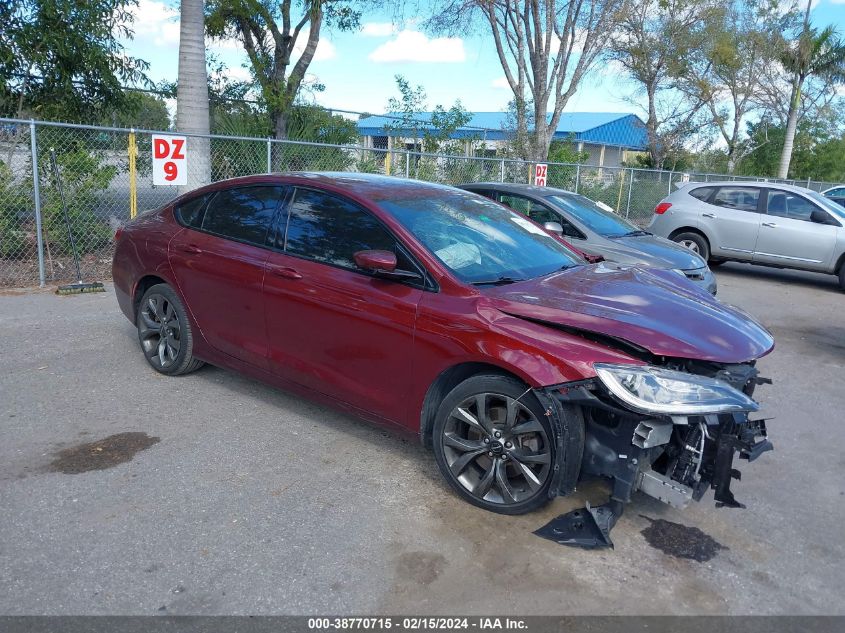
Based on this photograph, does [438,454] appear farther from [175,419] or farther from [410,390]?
[175,419]

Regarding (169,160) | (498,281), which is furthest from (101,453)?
(169,160)

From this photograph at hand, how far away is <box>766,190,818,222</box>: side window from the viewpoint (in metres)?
11.7

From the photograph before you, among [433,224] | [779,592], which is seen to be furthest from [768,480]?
[433,224]

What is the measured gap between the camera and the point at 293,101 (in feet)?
49.1

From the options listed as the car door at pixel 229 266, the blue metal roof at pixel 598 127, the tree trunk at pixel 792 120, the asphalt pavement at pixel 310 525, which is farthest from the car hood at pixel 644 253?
the tree trunk at pixel 792 120

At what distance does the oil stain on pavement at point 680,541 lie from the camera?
3.51m

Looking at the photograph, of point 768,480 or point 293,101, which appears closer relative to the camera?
point 768,480

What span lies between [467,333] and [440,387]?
392 mm

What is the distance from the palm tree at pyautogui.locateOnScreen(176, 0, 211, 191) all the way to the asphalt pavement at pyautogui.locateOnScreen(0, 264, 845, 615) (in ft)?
17.7

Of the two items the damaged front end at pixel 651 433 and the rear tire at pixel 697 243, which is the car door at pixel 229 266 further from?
the rear tire at pixel 697 243

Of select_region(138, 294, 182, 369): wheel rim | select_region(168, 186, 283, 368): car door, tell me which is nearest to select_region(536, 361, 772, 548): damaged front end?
select_region(168, 186, 283, 368): car door

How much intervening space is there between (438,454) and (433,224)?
142 cm

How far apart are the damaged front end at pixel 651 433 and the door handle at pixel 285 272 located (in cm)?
187

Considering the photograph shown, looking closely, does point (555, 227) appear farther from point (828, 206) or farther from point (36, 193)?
point (828, 206)
